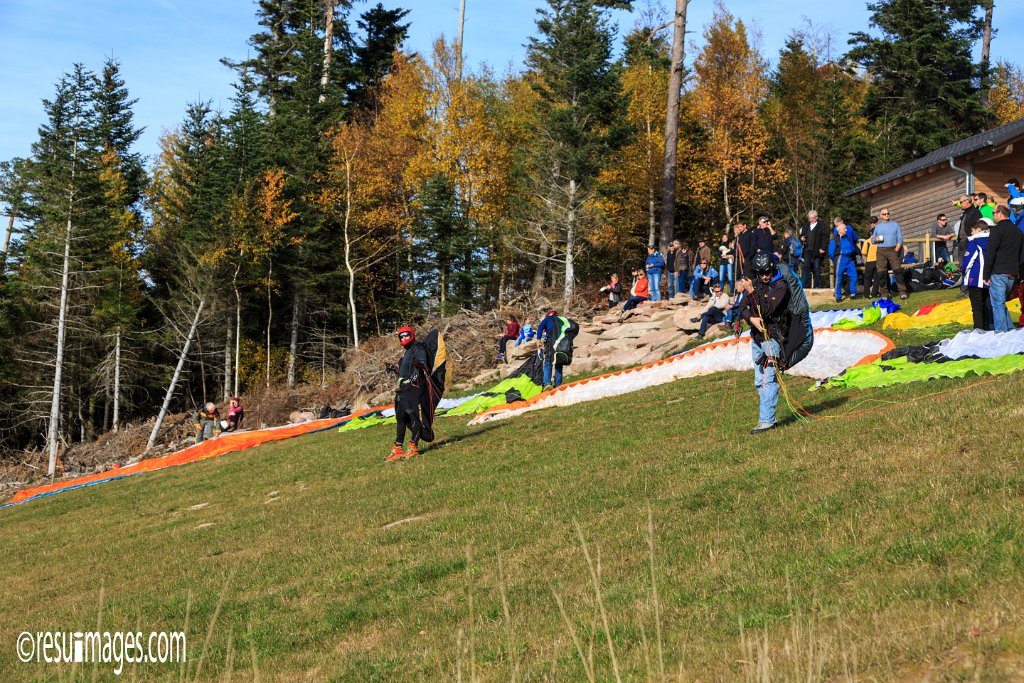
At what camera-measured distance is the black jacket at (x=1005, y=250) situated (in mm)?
13633

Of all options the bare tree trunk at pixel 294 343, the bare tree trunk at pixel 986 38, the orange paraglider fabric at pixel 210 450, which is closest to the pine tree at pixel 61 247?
the bare tree trunk at pixel 294 343

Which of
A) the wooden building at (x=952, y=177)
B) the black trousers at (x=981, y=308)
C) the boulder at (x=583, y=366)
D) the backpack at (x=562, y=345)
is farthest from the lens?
the wooden building at (x=952, y=177)

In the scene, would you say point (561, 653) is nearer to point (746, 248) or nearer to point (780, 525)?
point (780, 525)

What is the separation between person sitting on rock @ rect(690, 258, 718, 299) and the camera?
27.7 metres

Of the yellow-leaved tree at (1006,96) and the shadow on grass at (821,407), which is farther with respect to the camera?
the yellow-leaved tree at (1006,96)

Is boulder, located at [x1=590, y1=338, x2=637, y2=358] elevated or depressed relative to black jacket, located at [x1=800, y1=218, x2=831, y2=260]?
depressed

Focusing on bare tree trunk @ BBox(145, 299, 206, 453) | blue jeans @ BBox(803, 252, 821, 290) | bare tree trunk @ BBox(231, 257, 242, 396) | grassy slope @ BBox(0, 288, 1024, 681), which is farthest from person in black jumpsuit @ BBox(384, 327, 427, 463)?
bare tree trunk @ BBox(231, 257, 242, 396)

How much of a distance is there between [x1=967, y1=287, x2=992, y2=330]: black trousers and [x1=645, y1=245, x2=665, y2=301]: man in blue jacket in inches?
604

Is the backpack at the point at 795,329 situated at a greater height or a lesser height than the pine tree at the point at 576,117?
lesser

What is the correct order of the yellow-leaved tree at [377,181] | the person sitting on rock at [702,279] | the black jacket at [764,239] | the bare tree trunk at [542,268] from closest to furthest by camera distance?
the black jacket at [764,239] < the person sitting on rock at [702,279] < the bare tree trunk at [542,268] < the yellow-leaved tree at [377,181]

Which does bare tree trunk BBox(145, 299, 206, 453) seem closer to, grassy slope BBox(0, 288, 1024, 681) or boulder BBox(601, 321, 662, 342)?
boulder BBox(601, 321, 662, 342)

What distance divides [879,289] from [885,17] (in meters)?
34.4

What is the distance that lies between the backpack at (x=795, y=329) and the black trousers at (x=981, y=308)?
459cm

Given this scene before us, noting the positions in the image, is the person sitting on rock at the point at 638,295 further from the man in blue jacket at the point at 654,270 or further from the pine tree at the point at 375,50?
the pine tree at the point at 375,50
